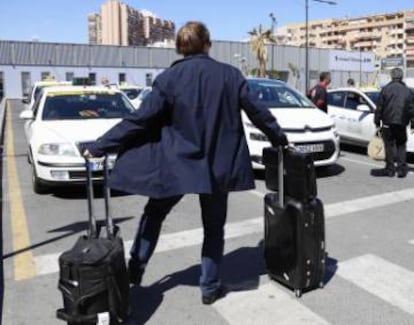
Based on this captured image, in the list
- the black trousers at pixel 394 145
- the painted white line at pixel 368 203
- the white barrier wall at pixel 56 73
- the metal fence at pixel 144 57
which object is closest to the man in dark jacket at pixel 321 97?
the black trousers at pixel 394 145

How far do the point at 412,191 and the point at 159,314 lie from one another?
530 cm

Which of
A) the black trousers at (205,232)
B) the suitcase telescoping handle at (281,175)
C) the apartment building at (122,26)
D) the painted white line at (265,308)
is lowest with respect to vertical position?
the painted white line at (265,308)

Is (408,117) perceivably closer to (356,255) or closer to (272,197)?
(356,255)

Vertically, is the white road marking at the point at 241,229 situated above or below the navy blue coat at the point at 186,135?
below

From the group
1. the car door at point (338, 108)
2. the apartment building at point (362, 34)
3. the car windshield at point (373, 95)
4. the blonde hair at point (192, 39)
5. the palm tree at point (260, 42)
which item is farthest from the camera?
the apartment building at point (362, 34)

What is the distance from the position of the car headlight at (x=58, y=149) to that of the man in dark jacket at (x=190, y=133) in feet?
12.3

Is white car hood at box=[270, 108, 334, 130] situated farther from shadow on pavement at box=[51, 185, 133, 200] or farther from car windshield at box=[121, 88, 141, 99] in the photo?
car windshield at box=[121, 88, 141, 99]

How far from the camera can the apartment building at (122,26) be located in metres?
96.4

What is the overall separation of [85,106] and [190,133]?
218 inches

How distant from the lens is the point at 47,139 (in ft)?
24.4

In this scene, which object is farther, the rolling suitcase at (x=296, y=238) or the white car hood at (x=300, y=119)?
the white car hood at (x=300, y=119)

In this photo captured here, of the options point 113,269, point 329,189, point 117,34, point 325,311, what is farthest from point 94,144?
point 117,34

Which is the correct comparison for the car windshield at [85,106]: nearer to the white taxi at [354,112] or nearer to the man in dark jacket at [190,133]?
the man in dark jacket at [190,133]

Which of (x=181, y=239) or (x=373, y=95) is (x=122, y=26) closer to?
(x=373, y=95)
